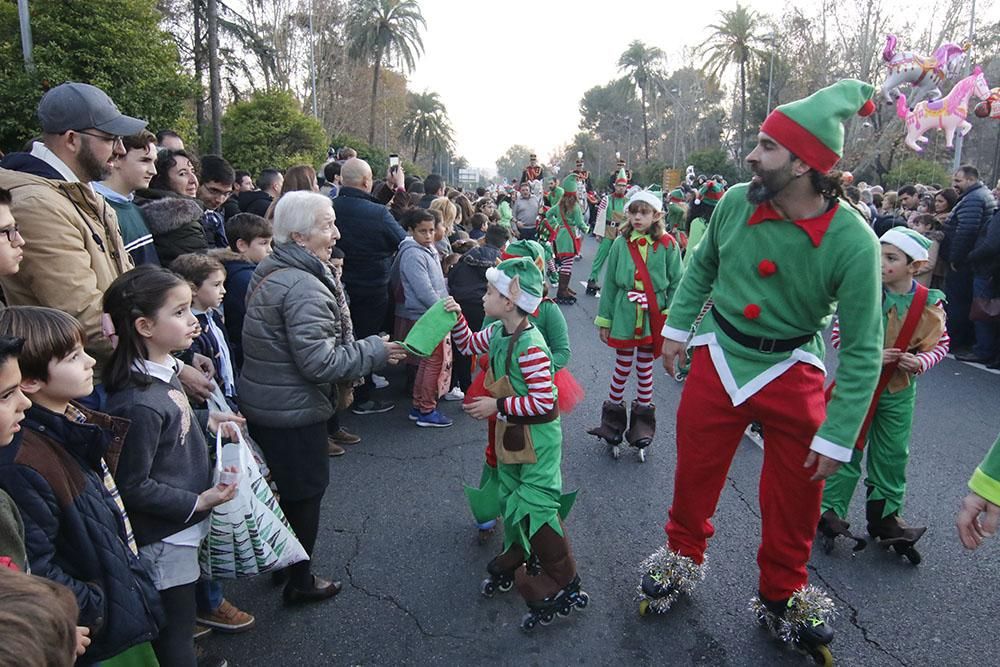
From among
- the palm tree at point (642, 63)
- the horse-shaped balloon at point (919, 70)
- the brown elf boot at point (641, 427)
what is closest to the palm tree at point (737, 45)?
the palm tree at point (642, 63)

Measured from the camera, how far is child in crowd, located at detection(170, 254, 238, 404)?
3291 mm

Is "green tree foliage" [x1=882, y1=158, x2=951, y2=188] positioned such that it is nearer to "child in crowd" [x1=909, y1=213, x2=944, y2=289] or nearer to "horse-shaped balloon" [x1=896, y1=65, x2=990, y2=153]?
"horse-shaped balloon" [x1=896, y1=65, x2=990, y2=153]

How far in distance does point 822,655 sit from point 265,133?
Answer: 17.3 m

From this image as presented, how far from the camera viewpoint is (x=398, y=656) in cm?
288

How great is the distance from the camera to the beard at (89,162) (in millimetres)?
2939

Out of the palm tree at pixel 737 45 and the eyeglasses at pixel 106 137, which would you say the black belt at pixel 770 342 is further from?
the palm tree at pixel 737 45

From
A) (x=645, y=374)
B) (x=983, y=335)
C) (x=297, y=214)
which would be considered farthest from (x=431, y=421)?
(x=983, y=335)

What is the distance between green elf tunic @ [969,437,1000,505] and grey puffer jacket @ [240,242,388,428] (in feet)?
7.56

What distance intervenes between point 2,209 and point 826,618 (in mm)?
3622

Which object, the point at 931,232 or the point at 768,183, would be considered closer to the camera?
the point at 768,183

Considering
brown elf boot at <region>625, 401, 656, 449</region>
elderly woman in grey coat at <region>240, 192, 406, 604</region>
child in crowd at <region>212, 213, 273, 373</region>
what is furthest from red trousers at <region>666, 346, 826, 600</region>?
child in crowd at <region>212, 213, 273, 373</region>

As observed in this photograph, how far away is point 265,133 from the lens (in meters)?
17.0

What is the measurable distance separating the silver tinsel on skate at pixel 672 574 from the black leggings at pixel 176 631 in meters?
1.99

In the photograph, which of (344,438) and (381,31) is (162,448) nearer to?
(344,438)
